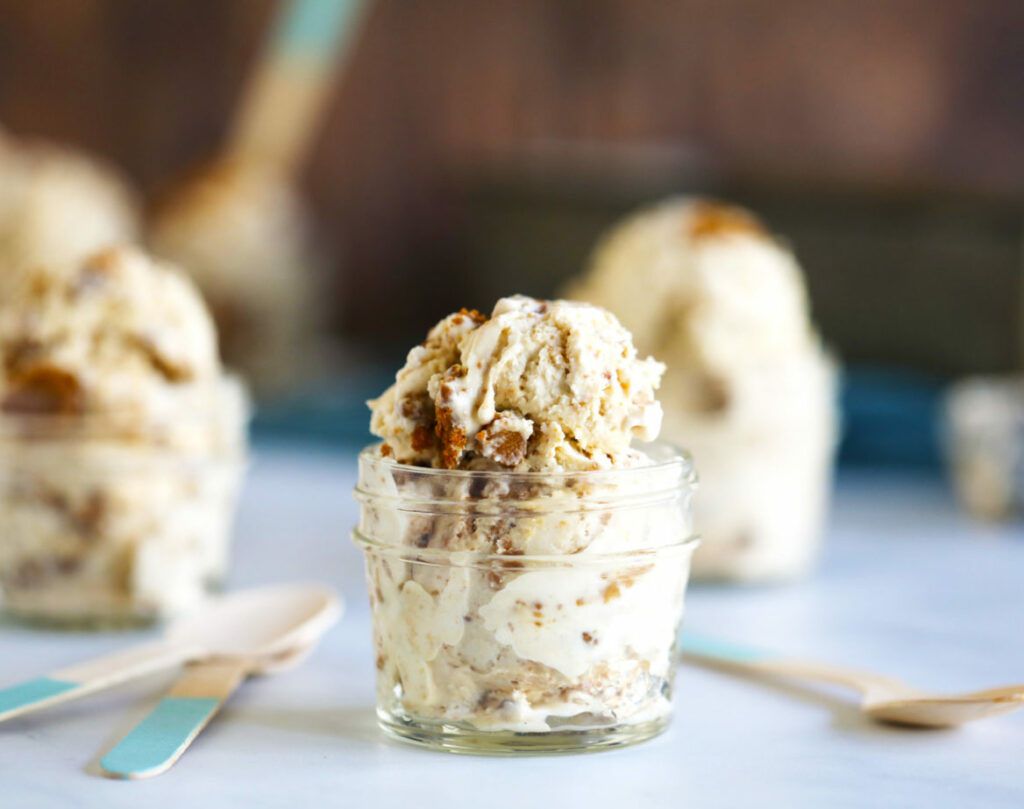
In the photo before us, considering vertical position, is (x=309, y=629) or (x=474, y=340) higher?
(x=474, y=340)

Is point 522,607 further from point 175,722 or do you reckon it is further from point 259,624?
→ point 259,624

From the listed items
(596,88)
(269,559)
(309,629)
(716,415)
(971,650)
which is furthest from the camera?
(596,88)

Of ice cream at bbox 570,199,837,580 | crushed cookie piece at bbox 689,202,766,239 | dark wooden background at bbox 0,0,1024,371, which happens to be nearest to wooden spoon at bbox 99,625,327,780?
ice cream at bbox 570,199,837,580

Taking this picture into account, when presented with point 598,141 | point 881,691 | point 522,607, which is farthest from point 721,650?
point 598,141

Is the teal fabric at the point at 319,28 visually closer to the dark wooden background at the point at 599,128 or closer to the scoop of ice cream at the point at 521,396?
the dark wooden background at the point at 599,128

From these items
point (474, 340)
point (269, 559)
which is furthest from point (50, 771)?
point (269, 559)

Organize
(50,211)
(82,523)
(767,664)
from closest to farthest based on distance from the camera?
(767,664), (82,523), (50,211)

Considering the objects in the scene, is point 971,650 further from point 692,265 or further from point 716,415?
point 692,265
